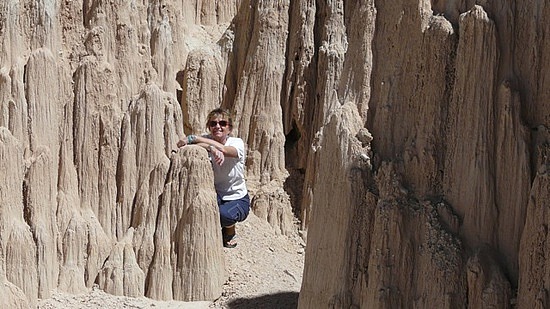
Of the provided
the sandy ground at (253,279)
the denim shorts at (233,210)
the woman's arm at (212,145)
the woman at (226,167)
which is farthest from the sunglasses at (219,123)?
the sandy ground at (253,279)

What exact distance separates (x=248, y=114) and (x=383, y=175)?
4.27 metres

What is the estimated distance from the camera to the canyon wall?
10047 mm

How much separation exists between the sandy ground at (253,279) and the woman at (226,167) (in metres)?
0.30

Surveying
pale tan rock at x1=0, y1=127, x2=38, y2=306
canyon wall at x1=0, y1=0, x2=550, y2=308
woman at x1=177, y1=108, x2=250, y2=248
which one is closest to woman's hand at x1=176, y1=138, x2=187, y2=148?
woman at x1=177, y1=108, x2=250, y2=248

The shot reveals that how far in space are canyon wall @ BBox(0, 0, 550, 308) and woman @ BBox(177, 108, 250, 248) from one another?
21cm

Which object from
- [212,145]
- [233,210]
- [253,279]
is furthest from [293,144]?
[253,279]

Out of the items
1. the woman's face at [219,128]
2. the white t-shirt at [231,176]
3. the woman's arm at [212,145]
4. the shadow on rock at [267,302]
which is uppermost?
the woman's face at [219,128]

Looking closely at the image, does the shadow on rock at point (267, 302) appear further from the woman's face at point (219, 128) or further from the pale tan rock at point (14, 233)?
the pale tan rock at point (14, 233)

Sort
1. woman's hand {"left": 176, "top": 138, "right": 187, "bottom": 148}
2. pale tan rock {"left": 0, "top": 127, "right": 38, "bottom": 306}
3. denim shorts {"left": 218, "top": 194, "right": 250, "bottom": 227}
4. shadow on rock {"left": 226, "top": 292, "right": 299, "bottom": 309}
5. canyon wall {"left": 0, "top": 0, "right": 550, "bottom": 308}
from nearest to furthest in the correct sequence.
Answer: canyon wall {"left": 0, "top": 0, "right": 550, "bottom": 308} → pale tan rock {"left": 0, "top": 127, "right": 38, "bottom": 306} → shadow on rock {"left": 226, "top": 292, "right": 299, "bottom": 309} → woman's hand {"left": 176, "top": 138, "right": 187, "bottom": 148} → denim shorts {"left": 218, "top": 194, "right": 250, "bottom": 227}

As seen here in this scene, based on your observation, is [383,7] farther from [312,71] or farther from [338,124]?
[312,71]

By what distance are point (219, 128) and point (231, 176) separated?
0.66 metres

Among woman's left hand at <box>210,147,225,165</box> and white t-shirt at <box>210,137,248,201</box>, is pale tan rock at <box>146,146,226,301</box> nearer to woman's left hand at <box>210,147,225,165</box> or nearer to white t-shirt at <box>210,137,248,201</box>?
woman's left hand at <box>210,147,225,165</box>

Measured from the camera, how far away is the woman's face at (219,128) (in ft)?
42.5

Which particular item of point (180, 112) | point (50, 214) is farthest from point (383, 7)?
point (50, 214)
